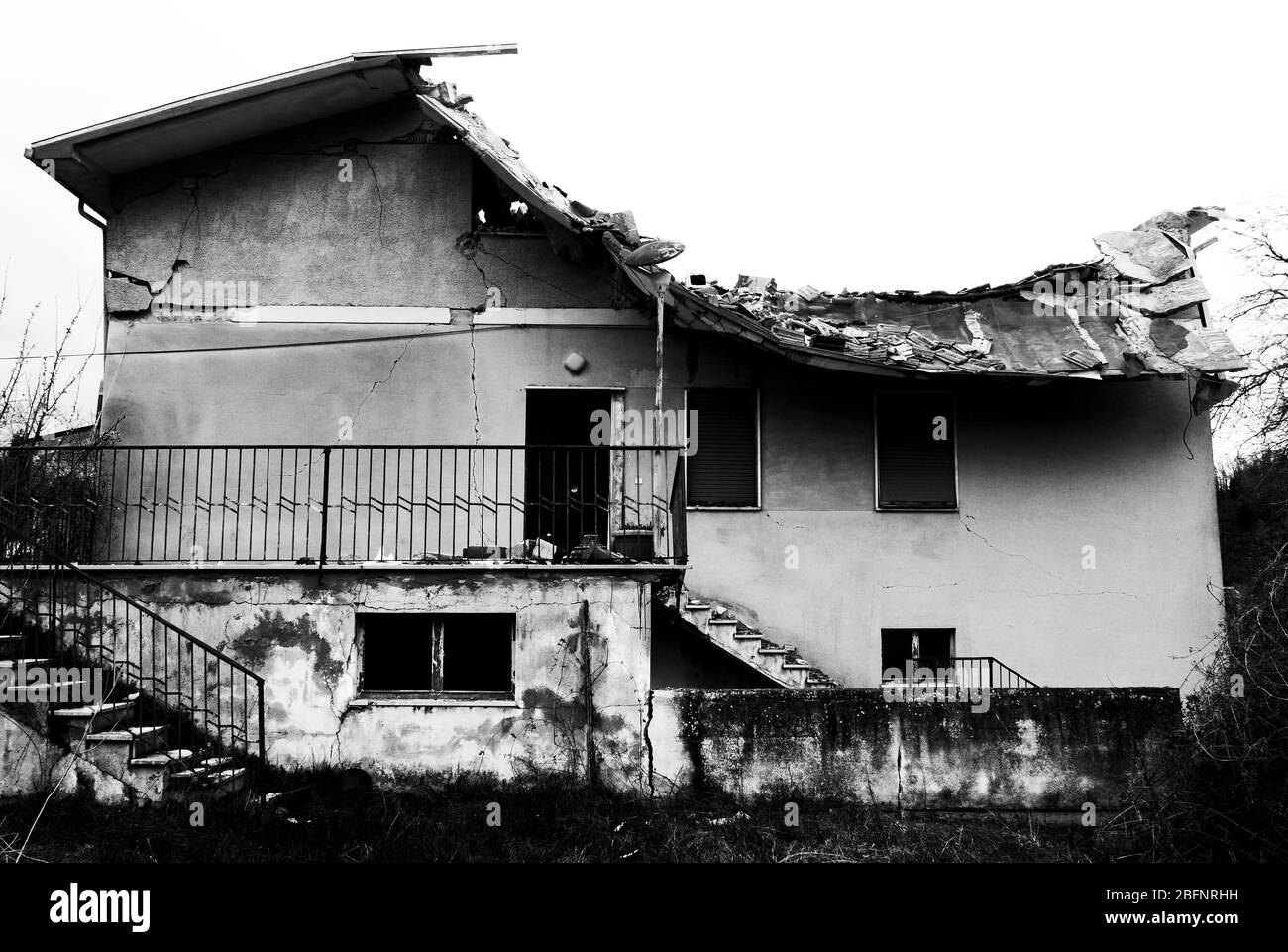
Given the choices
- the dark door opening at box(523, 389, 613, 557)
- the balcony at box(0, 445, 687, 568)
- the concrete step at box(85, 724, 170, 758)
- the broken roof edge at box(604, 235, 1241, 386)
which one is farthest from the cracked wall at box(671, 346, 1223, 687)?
the concrete step at box(85, 724, 170, 758)

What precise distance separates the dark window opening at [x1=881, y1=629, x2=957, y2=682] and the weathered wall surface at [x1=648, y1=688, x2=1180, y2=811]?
2.66 m

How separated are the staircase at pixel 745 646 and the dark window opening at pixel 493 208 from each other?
450 centimetres

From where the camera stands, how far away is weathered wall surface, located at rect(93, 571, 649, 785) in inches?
353

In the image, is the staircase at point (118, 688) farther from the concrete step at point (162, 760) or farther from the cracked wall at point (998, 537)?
the cracked wall at point (998, 537)

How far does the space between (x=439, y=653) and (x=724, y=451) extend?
3.98 metres

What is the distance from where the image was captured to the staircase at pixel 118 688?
321 inches

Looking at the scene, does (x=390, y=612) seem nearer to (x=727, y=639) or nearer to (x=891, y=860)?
(x=727, y=639)

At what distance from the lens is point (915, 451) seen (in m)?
11.8

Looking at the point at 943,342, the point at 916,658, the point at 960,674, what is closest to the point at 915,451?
the point at 943,342

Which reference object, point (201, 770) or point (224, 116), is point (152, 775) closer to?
point (201, 770)

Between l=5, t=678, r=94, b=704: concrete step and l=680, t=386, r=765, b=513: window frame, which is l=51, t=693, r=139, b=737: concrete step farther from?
l=680, t=386, r=765, b=513: window frame

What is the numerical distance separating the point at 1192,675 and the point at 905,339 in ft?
15.5

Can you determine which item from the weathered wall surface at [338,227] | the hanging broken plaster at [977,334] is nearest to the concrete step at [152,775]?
the weathered wall surface at [338,227]
